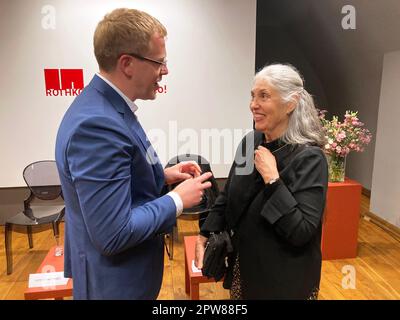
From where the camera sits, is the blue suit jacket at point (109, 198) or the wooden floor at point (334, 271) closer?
the blue suit jacket at point (109, 198)

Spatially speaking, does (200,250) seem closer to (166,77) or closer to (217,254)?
(217,254)

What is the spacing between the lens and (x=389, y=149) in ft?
13.2

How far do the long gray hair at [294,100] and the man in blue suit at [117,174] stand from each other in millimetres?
543

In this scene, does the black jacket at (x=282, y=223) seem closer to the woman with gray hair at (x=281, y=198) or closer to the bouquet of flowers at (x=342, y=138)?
the woman with gray hair at (x=281, y=198)

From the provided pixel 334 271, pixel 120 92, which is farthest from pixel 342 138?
pixel 120 92

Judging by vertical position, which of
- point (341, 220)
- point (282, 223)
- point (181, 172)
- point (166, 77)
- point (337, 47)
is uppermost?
point (337, 47)

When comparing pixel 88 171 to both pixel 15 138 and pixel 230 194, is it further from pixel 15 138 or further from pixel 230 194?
pixel 15 138

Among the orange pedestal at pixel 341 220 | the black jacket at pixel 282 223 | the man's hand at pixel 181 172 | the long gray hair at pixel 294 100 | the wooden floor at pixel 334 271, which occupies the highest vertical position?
the long gray hair at pixel 294 100

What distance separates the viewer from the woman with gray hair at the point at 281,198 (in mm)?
1302

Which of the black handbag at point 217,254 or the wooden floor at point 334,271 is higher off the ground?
the black handbag at point 217,254

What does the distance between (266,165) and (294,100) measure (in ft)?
1.03

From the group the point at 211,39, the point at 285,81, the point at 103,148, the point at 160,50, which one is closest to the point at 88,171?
the point at 103,148

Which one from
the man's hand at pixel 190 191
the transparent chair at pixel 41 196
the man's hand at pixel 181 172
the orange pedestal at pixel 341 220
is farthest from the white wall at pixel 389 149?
the transparent chair at pixel 41 196

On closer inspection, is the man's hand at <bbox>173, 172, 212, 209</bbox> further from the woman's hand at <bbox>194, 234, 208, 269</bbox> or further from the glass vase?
the glass vase
